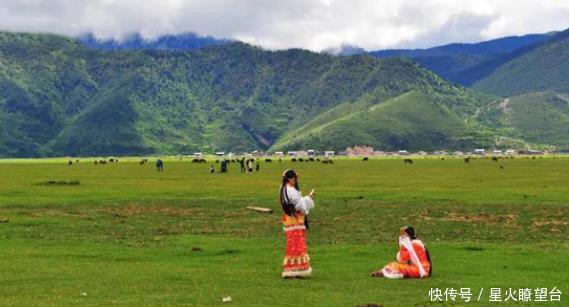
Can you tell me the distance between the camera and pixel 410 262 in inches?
881

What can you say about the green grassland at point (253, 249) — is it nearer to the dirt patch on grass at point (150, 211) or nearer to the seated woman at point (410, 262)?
the dirt patch on grass at point (150, 211)

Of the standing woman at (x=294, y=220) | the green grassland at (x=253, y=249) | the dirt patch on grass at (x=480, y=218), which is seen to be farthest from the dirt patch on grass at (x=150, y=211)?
the standing woman at (x=294, y=220)

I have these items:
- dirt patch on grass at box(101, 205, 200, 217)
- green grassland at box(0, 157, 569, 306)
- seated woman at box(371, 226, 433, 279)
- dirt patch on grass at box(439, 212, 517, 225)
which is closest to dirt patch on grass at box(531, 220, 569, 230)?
green grassland at box(0, 157, 569, 306)

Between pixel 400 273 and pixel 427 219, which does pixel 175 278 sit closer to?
pixel 400 273

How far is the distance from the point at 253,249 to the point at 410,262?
28.5 feet

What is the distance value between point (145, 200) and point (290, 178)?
36.6 metres

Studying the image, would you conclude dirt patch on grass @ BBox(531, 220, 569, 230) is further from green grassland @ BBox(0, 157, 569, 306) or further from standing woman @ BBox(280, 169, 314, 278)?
standing woman @ BBox(280, 169, 314, 278)

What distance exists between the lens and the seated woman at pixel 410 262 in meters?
22.2

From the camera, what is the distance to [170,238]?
33312 millimetres

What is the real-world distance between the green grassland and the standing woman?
55 cm

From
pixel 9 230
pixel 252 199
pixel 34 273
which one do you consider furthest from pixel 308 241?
pixel 252 199

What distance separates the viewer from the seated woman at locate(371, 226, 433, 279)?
22.2 meters

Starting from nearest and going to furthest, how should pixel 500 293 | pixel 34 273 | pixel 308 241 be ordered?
pixel 500 293 → pixel 34 273 → pixel 308 241

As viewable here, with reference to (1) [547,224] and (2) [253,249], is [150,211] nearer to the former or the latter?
(2) [253,249]
